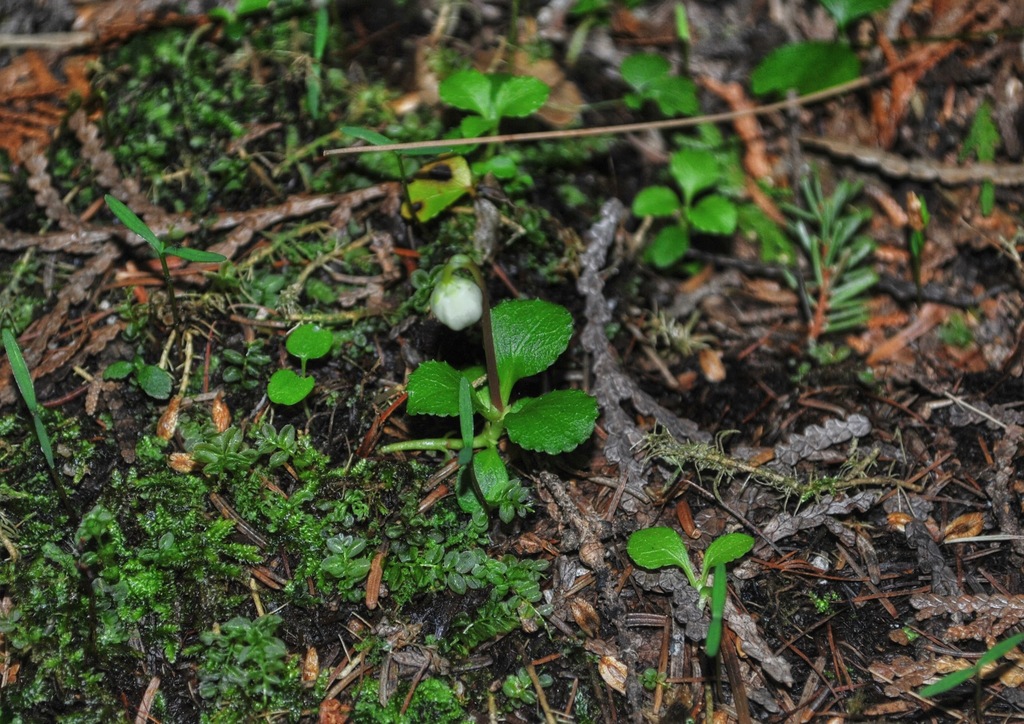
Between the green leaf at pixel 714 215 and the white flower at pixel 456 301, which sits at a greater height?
the white flower at pixel 456 301

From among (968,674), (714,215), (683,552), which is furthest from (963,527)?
(714,215)

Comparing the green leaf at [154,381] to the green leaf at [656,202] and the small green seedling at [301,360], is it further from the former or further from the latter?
the green leaf at [656,202]

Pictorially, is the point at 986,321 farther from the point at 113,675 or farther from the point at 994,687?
the point at 113,675

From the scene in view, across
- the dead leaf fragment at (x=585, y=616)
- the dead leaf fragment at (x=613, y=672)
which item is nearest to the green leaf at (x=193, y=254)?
the dead leaf fragment at (x=585, y=616)

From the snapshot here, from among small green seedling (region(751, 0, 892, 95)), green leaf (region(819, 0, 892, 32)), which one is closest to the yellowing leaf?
small green seedling (region(751, 0, 892, 95))

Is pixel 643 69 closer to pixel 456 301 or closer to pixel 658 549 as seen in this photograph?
pixel 456 301

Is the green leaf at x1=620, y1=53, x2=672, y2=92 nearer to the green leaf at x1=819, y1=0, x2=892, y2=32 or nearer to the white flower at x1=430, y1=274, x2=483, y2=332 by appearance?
the green leaf at x1=819, y1=0, x2=892, y2=32
